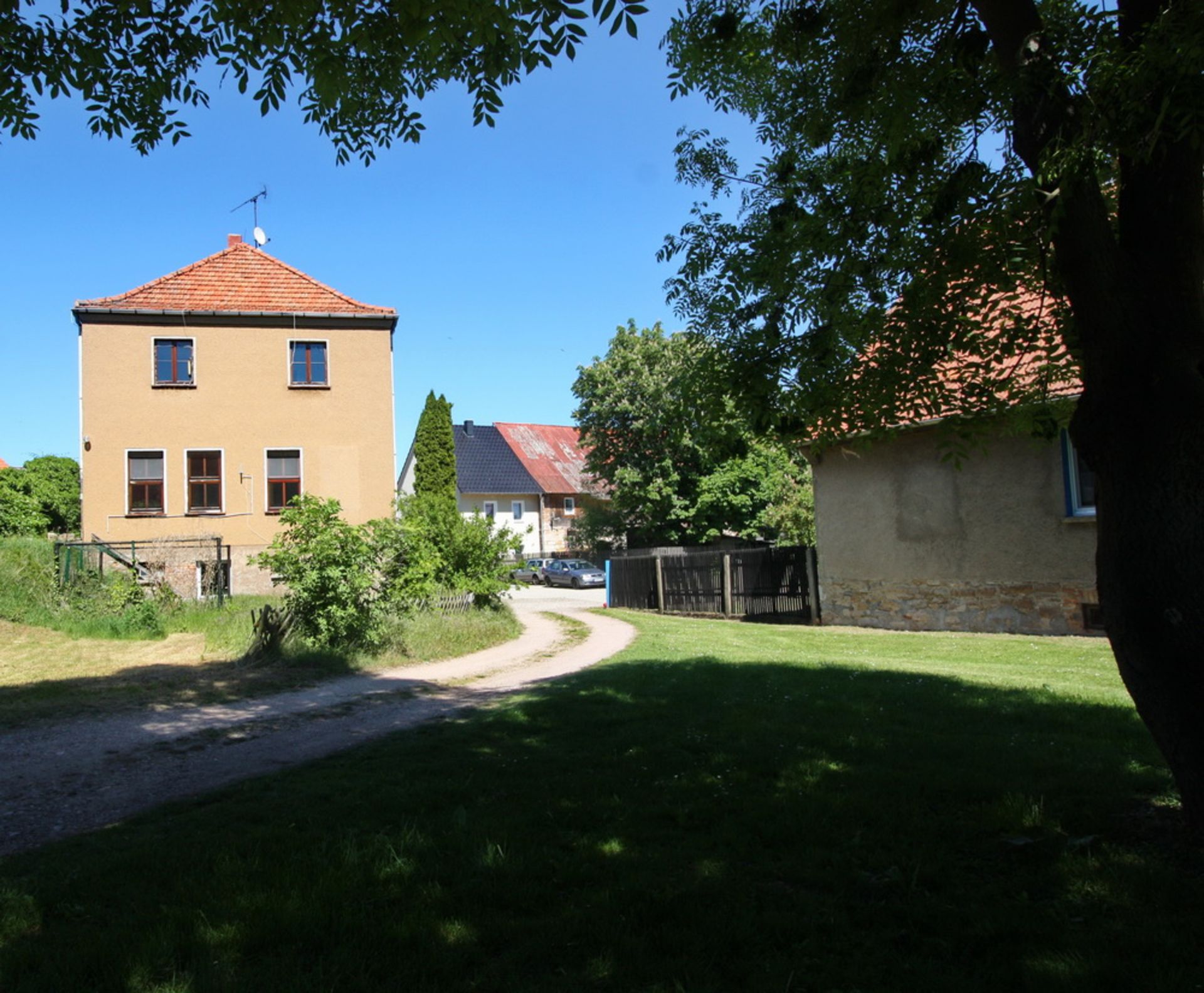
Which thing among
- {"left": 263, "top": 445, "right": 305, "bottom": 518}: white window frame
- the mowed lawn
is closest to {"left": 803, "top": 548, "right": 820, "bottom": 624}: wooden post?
the mowed lawn

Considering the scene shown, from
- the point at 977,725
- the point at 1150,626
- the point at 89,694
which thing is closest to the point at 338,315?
the point at 89,694

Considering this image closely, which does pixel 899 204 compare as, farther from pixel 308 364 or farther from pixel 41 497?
pixel 41 497

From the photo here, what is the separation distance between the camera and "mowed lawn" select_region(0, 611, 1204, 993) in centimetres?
310

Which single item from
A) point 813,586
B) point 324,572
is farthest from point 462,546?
point 813,586

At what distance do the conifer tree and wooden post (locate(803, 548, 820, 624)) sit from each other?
2737 centimetres

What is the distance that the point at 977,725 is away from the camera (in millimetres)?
6691

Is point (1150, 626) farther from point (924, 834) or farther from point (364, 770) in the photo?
point (364, 770)

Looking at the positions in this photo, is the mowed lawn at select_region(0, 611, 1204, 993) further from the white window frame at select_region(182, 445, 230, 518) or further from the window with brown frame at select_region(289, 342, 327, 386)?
the window with brown frame at select_region(289, 342, 327, 386)

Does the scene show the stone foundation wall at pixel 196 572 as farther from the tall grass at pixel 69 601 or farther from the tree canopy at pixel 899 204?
the tree canopy at pixel 899 204

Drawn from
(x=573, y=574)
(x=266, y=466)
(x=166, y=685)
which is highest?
(x=266, y=466)

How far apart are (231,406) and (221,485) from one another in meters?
2.27

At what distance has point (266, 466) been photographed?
25312 millimetres

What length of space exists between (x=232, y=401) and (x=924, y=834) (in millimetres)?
24487

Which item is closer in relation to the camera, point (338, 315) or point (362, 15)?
point (362, 15)
